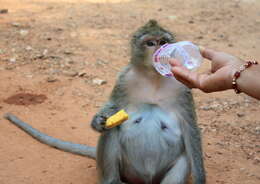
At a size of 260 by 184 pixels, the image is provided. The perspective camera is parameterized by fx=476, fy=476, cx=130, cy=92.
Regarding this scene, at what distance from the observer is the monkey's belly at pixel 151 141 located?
4.02m

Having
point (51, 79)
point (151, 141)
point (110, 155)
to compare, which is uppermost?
point (151, 141)

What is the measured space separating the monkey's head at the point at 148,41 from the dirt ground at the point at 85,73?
1.23m

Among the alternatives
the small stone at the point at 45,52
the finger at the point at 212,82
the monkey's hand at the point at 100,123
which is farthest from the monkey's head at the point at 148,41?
the small stone at the point at 45,52

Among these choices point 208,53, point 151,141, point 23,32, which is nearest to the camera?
point 208,53

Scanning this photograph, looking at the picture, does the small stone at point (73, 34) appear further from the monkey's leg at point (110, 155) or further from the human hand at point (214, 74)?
the human hand at point (214, 74)

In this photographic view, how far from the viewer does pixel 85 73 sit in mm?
6492

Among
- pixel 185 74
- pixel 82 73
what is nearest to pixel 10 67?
pixel 82 73

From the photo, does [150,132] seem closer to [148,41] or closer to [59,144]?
[148,41]

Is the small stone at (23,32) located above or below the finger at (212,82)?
below

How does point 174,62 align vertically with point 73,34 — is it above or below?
above

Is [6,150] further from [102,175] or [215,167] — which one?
[215,167]

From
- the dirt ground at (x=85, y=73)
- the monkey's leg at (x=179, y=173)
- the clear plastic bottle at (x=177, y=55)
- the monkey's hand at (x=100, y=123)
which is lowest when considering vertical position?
the dirt ground at (x=85, y=73)

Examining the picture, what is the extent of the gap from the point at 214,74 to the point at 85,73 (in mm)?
3470

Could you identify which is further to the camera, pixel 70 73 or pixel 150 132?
pixel 70 73
